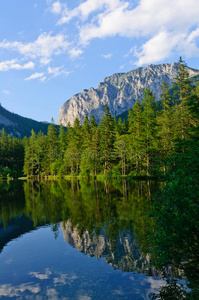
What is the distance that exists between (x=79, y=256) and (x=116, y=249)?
2210 millimetres

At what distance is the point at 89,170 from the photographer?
62.6 meters

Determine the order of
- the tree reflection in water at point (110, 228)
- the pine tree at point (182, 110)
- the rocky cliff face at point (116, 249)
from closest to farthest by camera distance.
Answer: the rocky cliff face at point (116, 249)
the tree reflection in water at point (110, 228)
the pine tree at point (182, 110)

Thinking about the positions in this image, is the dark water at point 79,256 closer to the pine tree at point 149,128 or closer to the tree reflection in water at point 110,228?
the tree reflection in water at point 110,228

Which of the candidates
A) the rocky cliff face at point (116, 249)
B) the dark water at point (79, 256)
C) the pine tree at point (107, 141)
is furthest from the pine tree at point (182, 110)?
the pine tree at point (107, 141)

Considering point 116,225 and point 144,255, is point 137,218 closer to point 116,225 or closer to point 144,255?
point 116,225

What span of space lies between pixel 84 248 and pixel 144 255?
395 cm

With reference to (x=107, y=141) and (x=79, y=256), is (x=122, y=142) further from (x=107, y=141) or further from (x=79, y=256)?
(x=79, y=256)

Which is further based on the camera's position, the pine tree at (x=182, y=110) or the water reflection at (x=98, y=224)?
the pine tree at (x=182, y=110)

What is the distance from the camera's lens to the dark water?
837 cm

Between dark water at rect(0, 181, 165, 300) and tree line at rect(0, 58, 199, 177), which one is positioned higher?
tree line at rect(0, 58, 199, 177)

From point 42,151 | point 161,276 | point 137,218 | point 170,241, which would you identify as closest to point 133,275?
point 161,276

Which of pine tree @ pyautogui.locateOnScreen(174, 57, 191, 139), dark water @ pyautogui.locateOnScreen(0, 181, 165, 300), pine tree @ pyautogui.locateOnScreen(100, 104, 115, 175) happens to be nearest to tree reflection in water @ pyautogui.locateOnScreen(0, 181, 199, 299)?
dark water @ pyautogui.locateOnScreen(0, 181, 165, 300)

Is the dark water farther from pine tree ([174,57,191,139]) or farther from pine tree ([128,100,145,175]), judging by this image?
pine tree ([128,100,145,175])

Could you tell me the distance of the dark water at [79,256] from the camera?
329 inches
